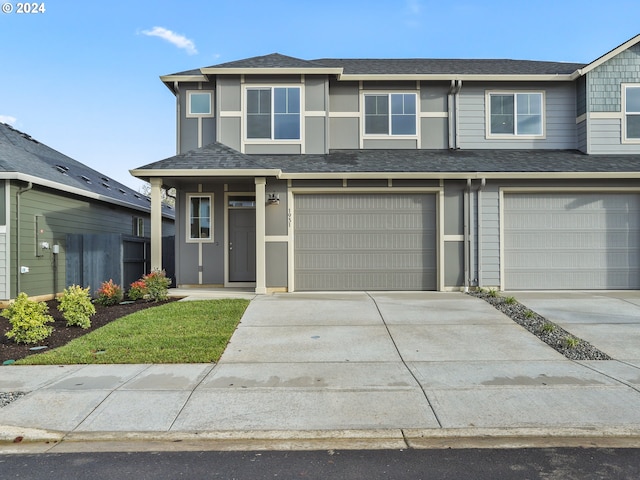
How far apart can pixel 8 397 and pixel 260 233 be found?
7.01m

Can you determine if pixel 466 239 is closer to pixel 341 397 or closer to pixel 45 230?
pixel 341 397

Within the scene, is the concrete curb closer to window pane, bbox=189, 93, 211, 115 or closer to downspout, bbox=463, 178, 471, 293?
downspout, bbox=463, 178, 471, 293

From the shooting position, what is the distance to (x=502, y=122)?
14109 mm

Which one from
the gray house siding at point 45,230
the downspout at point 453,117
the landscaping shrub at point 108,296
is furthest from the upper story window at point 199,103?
the downspout at point 453,117

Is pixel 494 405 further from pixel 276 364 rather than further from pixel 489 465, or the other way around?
pixel 276 364

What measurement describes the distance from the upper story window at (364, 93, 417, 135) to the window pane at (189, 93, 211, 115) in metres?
4.62

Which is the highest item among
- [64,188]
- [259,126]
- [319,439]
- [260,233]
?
[259,126]

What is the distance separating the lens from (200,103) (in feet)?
45.4

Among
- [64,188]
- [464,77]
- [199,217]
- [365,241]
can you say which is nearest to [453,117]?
[464,77]

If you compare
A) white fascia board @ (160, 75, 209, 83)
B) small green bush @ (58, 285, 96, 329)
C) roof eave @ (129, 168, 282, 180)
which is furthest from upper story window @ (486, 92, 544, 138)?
small green bush @ (58, 285, 96, 329)

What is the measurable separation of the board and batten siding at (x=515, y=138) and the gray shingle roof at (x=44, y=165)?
11.1 meters

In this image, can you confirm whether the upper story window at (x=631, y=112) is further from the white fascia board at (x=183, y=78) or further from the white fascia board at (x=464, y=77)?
the white fascia board at (x=183, y=78)

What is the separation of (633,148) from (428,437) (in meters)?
13.1

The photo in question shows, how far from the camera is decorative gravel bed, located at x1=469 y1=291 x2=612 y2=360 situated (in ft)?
22.5
